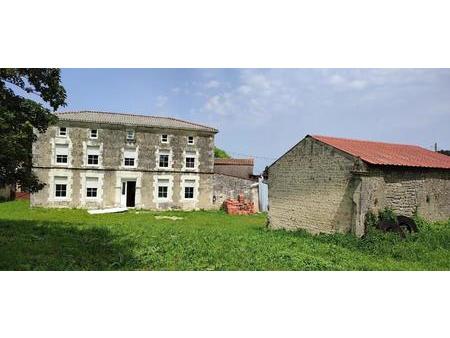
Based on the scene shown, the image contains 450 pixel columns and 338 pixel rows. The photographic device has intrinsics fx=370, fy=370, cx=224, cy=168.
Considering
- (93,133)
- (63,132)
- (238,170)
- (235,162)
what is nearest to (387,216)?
(238,170)

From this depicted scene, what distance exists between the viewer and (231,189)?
76.1 ft

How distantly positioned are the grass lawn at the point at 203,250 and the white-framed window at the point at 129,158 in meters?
9.33

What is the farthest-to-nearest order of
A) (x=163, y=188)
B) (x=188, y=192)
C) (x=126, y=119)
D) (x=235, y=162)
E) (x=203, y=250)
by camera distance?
(x=235, y=162), (x=188, y=192), (x=163, y=188), (x=126, y=119), (x=203, y=250)

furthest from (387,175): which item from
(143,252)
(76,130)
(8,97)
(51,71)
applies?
(76,130)

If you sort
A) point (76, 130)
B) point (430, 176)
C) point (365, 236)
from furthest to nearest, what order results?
point (76, 130) → point (430, 176) → point (365, 236)

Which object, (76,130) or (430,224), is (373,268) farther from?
(76,130)

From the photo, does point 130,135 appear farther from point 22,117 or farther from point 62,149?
point 22,117

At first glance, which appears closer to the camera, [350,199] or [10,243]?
[10,243]

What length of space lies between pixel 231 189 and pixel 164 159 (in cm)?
456

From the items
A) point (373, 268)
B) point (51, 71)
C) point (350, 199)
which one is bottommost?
point (373, 268)

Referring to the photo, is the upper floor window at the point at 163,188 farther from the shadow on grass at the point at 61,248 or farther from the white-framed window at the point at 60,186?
the shadow on grass at the point at 61,248

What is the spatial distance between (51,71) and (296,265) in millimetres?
7539

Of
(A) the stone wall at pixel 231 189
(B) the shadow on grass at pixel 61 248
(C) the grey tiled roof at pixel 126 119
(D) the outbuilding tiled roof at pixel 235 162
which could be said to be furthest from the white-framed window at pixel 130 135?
(B) the shadow on grass at pixel 61 248

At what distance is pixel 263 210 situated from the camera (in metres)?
22.8
